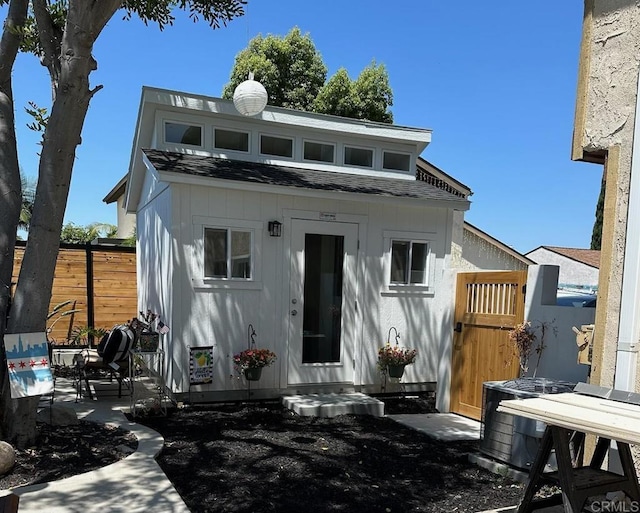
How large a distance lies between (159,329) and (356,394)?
2773 mm

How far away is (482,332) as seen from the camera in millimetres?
5773

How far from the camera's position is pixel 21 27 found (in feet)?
14.6

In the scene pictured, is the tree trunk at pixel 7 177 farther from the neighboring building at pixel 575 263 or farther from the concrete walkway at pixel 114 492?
the neighboring building at pixel 575 263

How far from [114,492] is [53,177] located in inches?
101

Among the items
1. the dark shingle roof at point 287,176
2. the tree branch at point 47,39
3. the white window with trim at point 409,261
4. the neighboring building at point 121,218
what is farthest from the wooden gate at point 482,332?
the neighboring building at point 121,218

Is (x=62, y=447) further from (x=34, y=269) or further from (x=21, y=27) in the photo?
(x=21, y=27)

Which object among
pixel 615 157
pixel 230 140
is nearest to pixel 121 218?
pixel 230 140

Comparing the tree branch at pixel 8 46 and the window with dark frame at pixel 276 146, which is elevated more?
the tree branch at pixel 8 46

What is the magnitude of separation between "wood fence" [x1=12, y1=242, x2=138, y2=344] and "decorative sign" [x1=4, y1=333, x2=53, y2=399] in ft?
16.6

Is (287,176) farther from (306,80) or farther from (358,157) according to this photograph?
(306,80)

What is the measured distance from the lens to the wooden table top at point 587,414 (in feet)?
6.50

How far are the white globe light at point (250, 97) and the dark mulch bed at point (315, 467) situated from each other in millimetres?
3766

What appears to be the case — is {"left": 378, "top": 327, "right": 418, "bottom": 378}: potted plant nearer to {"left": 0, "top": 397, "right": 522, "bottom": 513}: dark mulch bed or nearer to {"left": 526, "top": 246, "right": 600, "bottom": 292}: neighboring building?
{"left": 0, "top": 397, "right": 522, "bottom": 513}: dark mulch bed

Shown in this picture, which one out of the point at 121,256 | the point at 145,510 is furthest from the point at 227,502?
the point at 121,256
